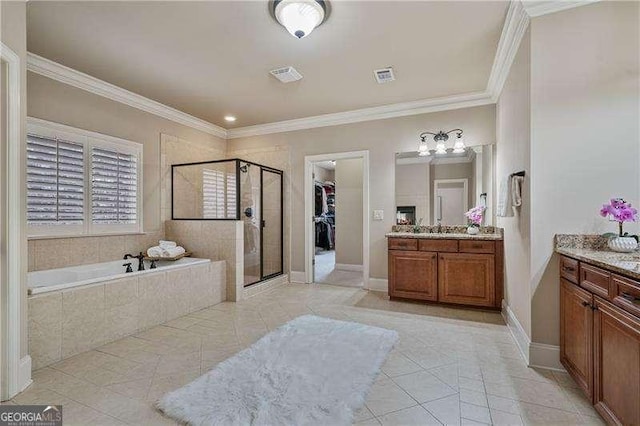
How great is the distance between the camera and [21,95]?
6.43 feet

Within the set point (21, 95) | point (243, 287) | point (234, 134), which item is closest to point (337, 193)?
point (234, 134)

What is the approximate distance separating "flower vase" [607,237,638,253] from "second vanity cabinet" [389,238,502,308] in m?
1.45

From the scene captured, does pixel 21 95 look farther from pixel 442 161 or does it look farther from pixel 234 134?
pixel 442 161

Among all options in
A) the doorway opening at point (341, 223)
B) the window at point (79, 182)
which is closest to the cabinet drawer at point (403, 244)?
the doorway opening at point (341, 223)

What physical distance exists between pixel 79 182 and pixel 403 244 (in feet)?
12.4

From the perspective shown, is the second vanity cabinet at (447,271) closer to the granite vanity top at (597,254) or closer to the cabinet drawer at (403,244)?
the cabinet drawer at (403,244)

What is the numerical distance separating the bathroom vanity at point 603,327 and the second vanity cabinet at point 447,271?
1298 millimetres

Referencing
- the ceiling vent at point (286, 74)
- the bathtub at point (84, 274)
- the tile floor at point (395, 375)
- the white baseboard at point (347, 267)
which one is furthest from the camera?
the white baseboard at point (347, 267)

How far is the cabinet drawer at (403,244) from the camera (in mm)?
3732

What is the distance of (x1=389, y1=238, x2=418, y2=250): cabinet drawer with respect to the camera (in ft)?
12.2

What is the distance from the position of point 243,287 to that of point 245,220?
93 cm

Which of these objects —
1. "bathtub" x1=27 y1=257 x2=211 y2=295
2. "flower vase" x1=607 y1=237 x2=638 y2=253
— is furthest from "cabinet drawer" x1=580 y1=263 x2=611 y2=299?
"bathtub" x1=27 y1=257 x2=211 y2=295

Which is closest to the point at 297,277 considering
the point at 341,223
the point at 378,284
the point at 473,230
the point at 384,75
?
the point at 378,284

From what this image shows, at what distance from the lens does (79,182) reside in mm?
3295
